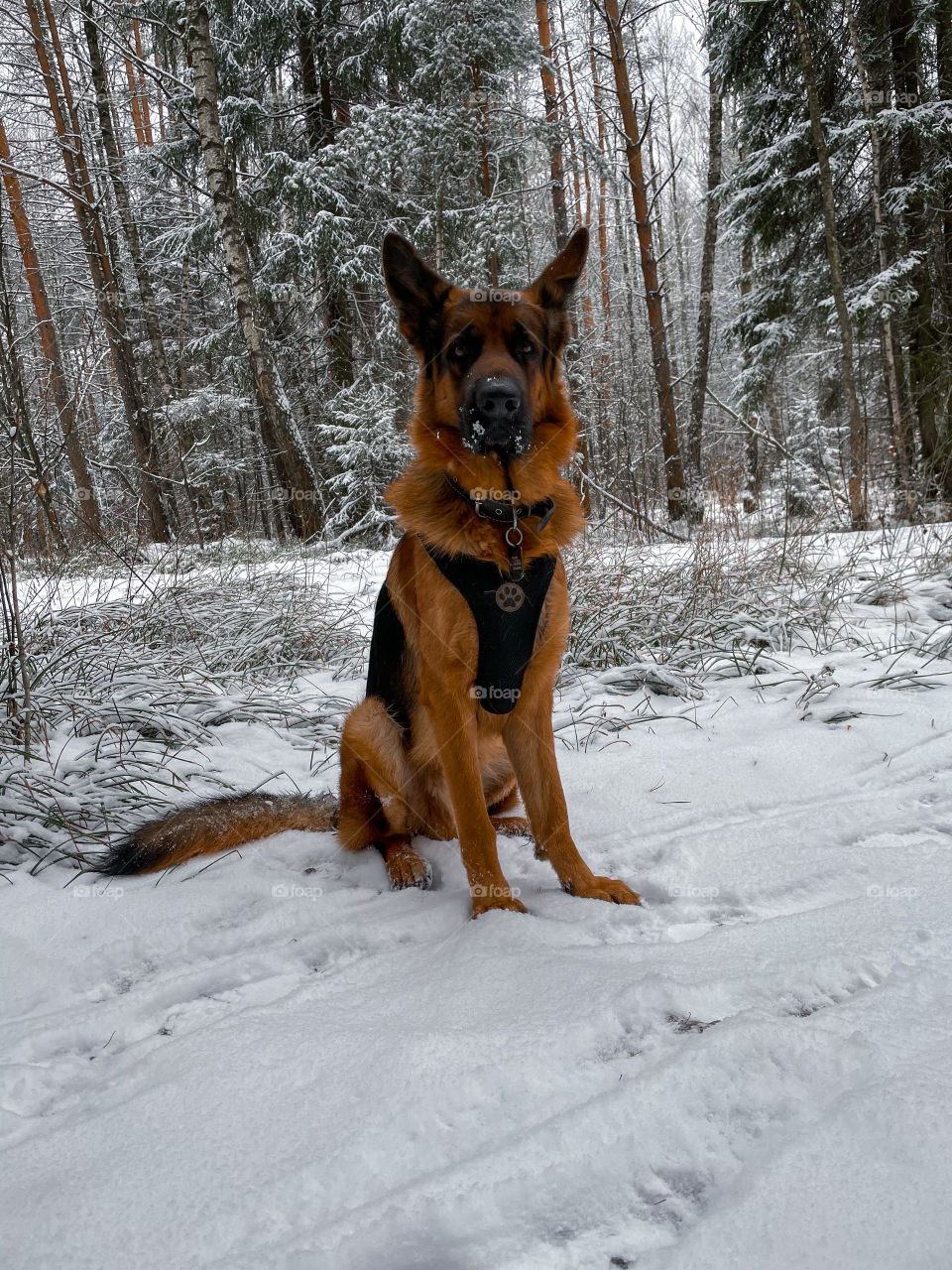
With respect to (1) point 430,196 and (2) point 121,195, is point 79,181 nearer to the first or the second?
(2) point 121,195

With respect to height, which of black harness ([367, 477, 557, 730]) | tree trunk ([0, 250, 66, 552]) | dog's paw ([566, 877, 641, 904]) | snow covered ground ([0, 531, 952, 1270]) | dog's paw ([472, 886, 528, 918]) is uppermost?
tree trunk ([0, 250, 66, 552])

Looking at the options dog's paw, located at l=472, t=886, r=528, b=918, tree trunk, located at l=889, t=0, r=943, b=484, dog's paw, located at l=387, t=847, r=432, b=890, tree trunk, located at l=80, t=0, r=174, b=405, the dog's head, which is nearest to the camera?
dog's paw, located at l=472, t=886, r=528, b=918

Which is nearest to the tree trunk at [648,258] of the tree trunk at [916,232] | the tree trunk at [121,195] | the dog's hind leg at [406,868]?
the tree trunk at [916,232]

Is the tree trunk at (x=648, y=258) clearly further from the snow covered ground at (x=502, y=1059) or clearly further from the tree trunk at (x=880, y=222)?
the snow covered ground at (x=502, y=1059)

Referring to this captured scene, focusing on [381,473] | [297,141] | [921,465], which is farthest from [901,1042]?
[297,141]

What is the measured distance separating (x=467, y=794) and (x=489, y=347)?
5.00 ft

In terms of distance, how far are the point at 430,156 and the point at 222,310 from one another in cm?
729

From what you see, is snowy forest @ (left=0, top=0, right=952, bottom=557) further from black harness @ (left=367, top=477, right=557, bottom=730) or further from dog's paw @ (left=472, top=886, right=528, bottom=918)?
dog's paw @ (left=472, top=886, right=528, bottom=918)

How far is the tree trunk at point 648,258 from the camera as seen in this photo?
9.79 metres

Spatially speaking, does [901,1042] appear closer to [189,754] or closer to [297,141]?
[189,754]

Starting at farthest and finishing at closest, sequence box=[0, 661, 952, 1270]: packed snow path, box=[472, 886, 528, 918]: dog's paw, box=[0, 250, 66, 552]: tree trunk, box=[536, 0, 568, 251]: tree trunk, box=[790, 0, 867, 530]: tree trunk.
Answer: box=[536, 0, 568, 251]: tree trunk < box=[790, 0, 867, 530]: tree trunk < box=[0, 250, 66, 552]: tree trunk < box=[472, 886, 528, 918]: dog's paw < box=[0, 661, 952, 1270]: packed snow path

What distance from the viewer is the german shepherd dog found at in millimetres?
2174

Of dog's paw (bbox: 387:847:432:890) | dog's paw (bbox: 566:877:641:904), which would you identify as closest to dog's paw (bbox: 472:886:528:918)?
dog's paw (bbox: 566:877:641:904)

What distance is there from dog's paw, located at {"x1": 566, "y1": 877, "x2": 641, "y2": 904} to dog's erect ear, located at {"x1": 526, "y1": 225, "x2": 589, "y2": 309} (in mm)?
2092
